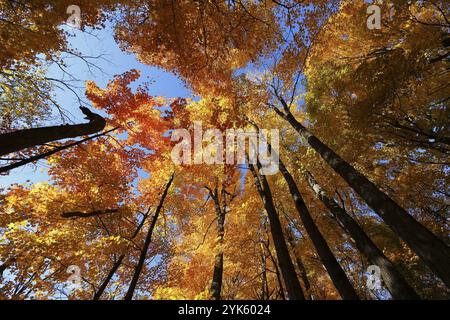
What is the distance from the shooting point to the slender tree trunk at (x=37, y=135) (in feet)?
11.3

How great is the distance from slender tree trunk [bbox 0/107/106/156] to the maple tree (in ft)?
0.09

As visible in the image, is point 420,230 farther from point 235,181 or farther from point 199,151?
point 235,181

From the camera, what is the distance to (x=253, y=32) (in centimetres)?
754

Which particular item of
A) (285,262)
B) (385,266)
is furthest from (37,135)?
(385,266)

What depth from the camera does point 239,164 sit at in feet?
43.0

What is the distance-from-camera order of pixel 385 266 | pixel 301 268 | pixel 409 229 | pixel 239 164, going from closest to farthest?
pixel 409 229 < pixel 385 266 < pixel 301 268 < pixel 239 164

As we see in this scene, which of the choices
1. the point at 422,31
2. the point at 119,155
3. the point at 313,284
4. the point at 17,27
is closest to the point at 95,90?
the point at 119,155

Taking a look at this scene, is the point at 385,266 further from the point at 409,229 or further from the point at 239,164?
the point at 239,164

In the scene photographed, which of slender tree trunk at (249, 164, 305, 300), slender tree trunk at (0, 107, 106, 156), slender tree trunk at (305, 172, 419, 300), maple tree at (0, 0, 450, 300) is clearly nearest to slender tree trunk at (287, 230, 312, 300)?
maple tree at (0, 0, 450, 300)

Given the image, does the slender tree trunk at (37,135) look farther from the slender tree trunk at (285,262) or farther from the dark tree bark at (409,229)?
the dark tree bark at (409,229)

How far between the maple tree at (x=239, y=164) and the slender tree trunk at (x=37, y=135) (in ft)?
0.09

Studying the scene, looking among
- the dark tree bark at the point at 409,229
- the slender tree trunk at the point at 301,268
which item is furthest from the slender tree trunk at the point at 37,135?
the slender tree trunk at the point at 301,268

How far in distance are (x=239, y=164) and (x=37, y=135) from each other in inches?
400

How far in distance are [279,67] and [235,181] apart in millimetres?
7275
